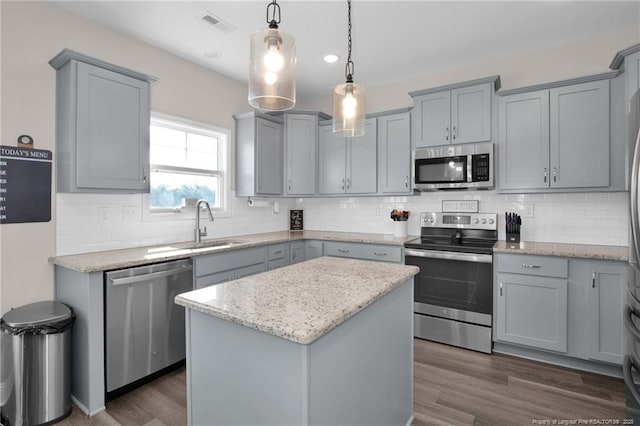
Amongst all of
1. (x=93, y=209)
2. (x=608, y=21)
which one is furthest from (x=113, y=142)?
(x=608, y=21)

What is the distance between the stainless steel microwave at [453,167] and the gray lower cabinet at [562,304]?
79 cm

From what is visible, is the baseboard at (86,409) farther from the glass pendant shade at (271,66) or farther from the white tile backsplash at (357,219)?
the glass pendant shade at (271,66)

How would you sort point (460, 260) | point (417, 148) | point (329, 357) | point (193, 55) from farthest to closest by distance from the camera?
point (417, 148) → point (193, 55) → point (460, 260) → point (329, 357)

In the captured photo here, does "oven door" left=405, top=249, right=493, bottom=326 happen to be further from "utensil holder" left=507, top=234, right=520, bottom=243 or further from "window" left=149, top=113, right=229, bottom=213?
"window" left=149, top=113, right=229, bottom=213

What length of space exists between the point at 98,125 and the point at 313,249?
7.95 ft

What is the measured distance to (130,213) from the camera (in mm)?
2945

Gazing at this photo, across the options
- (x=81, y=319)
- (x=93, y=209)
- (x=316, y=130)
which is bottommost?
(x=81, y=319)

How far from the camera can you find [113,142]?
2504 mm

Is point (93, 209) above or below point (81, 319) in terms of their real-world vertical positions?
above

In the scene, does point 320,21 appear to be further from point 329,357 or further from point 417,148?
point 329,357

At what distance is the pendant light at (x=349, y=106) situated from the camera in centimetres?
190

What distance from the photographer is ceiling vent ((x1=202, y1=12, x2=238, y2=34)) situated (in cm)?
266

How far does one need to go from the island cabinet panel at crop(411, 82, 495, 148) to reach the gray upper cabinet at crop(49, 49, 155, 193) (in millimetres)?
2572

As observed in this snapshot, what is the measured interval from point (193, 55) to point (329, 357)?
3244mm
